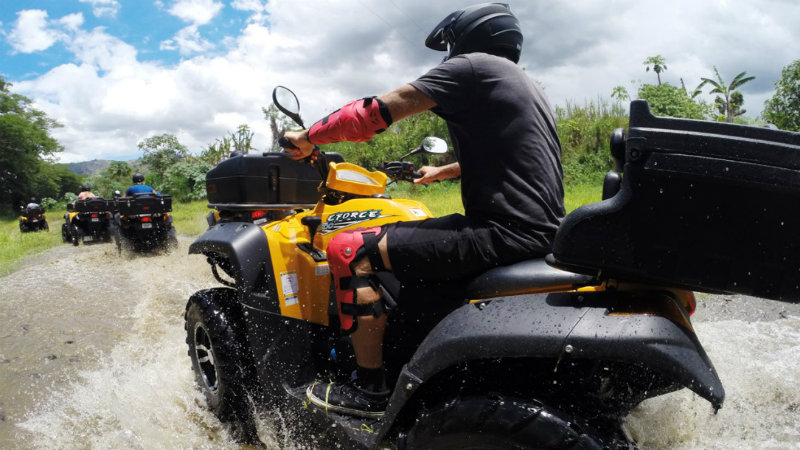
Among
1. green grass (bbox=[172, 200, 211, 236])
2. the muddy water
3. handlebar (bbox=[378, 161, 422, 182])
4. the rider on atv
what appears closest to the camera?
the rider on atv

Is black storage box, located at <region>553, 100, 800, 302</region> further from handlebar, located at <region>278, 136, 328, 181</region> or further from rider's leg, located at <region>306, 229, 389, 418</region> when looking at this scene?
handlebar, located at <region>278, 136, 328, 181</region>

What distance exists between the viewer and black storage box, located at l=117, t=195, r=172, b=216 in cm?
1082

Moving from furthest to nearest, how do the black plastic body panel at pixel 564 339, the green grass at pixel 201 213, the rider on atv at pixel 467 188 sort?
the green grass at pixel 201 213
the rider on atv at pixel 467 188
the black plastic body panel at pixel 564 339

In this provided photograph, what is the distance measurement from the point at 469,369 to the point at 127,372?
3.26 meters

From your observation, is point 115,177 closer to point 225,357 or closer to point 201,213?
point 201,213

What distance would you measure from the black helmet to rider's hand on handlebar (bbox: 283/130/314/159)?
0.83m

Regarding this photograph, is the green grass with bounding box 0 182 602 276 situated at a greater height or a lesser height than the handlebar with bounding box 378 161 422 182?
lesser

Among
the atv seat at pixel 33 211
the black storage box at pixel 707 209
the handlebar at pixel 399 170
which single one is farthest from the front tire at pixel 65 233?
the black storage box at pixel 707 209

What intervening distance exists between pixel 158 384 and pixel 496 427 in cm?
278

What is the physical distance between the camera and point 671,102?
1791 cm

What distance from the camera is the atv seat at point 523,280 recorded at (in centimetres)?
171

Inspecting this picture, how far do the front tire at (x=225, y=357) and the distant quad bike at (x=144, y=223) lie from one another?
8.94 meters

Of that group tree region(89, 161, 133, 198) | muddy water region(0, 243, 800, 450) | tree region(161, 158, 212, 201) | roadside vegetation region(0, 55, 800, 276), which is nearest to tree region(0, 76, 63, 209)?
roadside vegetation region(0, 55, 800, 276)

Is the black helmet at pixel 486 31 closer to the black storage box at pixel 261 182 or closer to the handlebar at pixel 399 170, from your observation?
the handlebar at pixel 399 170
